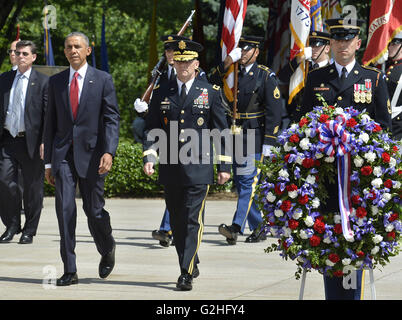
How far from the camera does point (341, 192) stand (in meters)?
5.93

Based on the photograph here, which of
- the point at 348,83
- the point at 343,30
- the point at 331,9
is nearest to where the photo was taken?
the point at 343,30

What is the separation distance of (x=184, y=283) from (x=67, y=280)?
1.02m

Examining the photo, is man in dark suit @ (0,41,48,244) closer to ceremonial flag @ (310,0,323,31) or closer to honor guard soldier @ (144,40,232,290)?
honor guard soldier @ (144,40,232,290)

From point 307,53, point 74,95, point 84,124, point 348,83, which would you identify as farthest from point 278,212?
point 307,53

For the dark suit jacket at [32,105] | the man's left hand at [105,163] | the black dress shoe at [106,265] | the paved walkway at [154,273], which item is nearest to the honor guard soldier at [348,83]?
the paved walkway at [154,273]

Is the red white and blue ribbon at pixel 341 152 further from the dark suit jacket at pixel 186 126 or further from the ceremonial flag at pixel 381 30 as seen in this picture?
the ceremonial flag at pixel 381 30

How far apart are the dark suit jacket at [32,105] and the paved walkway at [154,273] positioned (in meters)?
1.22

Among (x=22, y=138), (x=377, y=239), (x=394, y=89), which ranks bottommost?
(x=22, y=138)

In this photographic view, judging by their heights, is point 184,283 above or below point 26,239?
above

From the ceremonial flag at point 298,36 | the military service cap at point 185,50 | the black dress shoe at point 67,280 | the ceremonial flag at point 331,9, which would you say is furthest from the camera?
the ceremonial flag at point 331,9

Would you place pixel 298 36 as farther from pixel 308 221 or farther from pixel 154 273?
pixel 308 221

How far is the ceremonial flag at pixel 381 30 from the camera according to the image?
1202cm

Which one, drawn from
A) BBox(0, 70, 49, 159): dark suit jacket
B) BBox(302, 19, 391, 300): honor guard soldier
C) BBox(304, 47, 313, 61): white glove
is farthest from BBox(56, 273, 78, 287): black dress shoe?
BBox(304, 47, 313, 61): white glove
